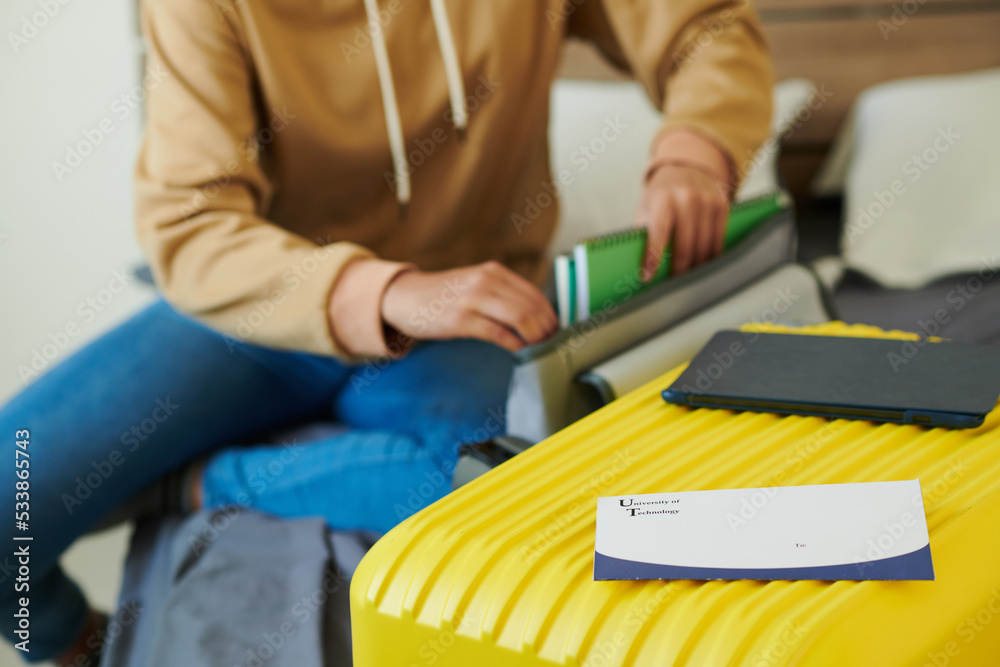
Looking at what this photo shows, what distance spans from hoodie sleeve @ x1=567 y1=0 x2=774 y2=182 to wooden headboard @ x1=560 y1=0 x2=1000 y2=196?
27.0 inches

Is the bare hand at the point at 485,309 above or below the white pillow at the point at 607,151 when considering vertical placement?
above

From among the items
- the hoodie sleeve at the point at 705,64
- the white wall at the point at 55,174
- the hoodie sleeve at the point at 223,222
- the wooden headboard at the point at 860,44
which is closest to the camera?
the hoodie sleeve at the point at 223,222

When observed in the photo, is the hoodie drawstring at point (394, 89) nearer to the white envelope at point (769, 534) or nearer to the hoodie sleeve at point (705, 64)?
the hoodie sleeve at point (705, 64)

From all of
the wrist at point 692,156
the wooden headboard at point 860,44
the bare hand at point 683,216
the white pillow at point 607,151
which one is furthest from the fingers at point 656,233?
the wooden headboard at point 860,44

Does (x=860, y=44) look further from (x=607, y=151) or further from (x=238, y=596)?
(x=238, y=596)

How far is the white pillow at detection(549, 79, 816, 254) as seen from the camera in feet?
4.47

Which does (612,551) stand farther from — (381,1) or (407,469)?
(381,1)

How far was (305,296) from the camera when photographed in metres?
0.73

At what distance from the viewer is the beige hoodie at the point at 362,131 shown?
78cm

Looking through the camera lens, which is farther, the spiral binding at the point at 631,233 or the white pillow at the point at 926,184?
the white pillow at the point at 926,184

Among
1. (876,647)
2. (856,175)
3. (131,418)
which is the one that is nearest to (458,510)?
(876,647)

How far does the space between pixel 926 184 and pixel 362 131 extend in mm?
887

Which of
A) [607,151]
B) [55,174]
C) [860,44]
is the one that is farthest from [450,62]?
[55,174]

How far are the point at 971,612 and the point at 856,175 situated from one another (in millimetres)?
1132
